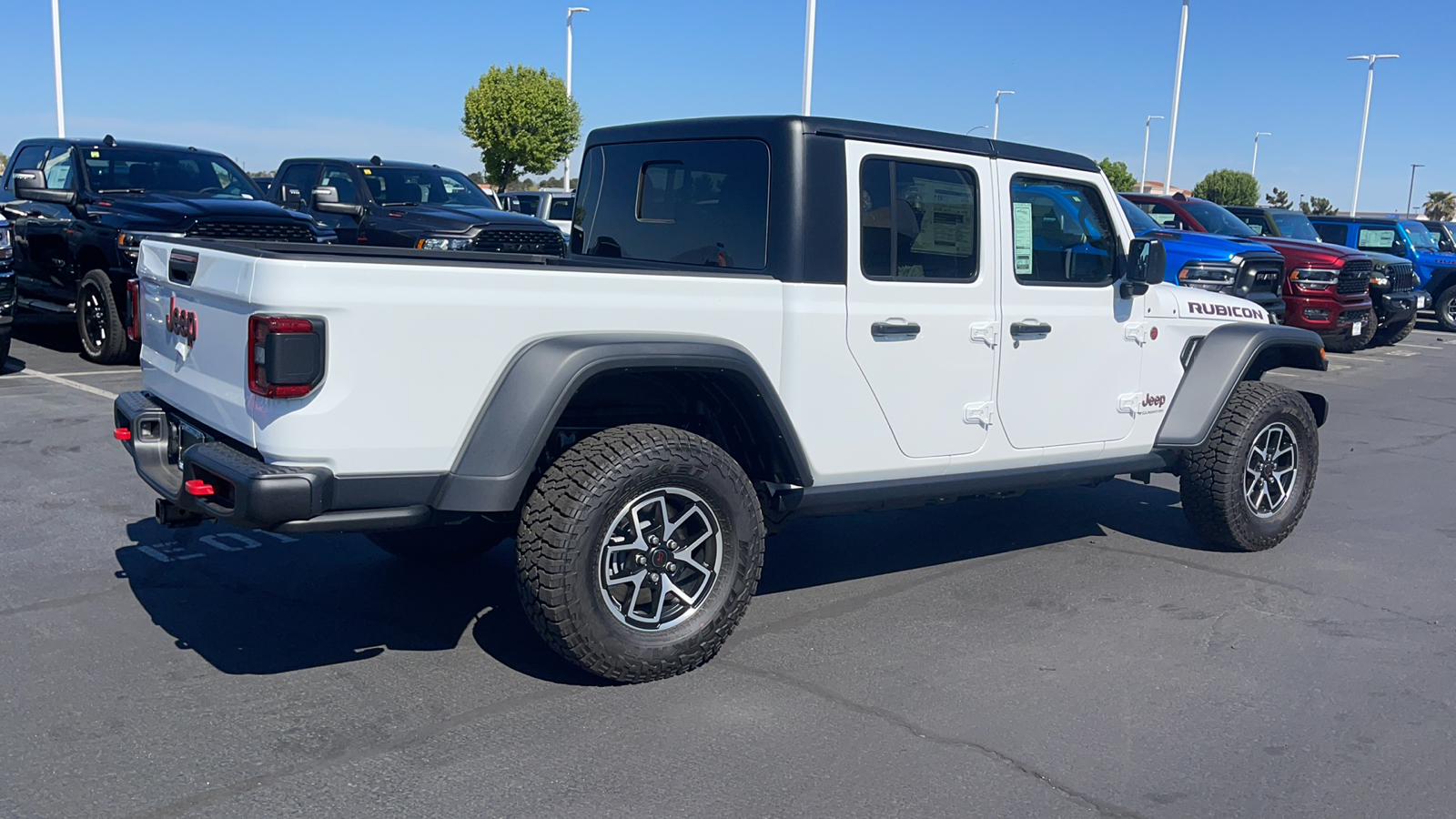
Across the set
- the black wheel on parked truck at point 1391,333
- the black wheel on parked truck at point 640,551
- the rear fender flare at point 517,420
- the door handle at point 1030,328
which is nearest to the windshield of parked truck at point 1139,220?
the black wheel on parked truck at point 1391,333

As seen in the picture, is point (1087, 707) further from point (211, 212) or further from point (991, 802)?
point (211, 212)

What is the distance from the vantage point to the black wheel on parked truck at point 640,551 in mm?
3867

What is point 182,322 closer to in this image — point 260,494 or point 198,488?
point 198,488

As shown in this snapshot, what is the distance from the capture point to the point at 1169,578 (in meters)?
5.69

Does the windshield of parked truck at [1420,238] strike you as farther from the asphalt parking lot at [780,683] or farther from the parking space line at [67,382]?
the parking space line at [67,382]

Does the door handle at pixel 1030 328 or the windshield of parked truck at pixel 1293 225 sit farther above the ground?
the windshield of parked truck at pixel 1293 225

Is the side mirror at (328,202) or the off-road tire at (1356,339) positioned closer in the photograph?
the side mirror at (328,202)

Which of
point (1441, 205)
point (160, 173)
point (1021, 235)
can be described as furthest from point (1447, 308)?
point (1441, 205)

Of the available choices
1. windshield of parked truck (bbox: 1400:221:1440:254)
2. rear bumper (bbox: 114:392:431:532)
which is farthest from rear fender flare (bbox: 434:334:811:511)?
windshield of parked truck (bbox: 1400:221:1440:254)

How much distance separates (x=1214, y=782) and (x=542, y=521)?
2180 millimetres

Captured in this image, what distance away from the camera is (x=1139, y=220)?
46.5 ft

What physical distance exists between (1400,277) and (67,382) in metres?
17.2

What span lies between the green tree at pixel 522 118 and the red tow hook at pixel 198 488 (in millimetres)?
39174

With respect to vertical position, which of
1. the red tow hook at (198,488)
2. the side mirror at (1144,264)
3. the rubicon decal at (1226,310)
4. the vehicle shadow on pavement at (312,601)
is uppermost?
the side mirror at (1144,264)
